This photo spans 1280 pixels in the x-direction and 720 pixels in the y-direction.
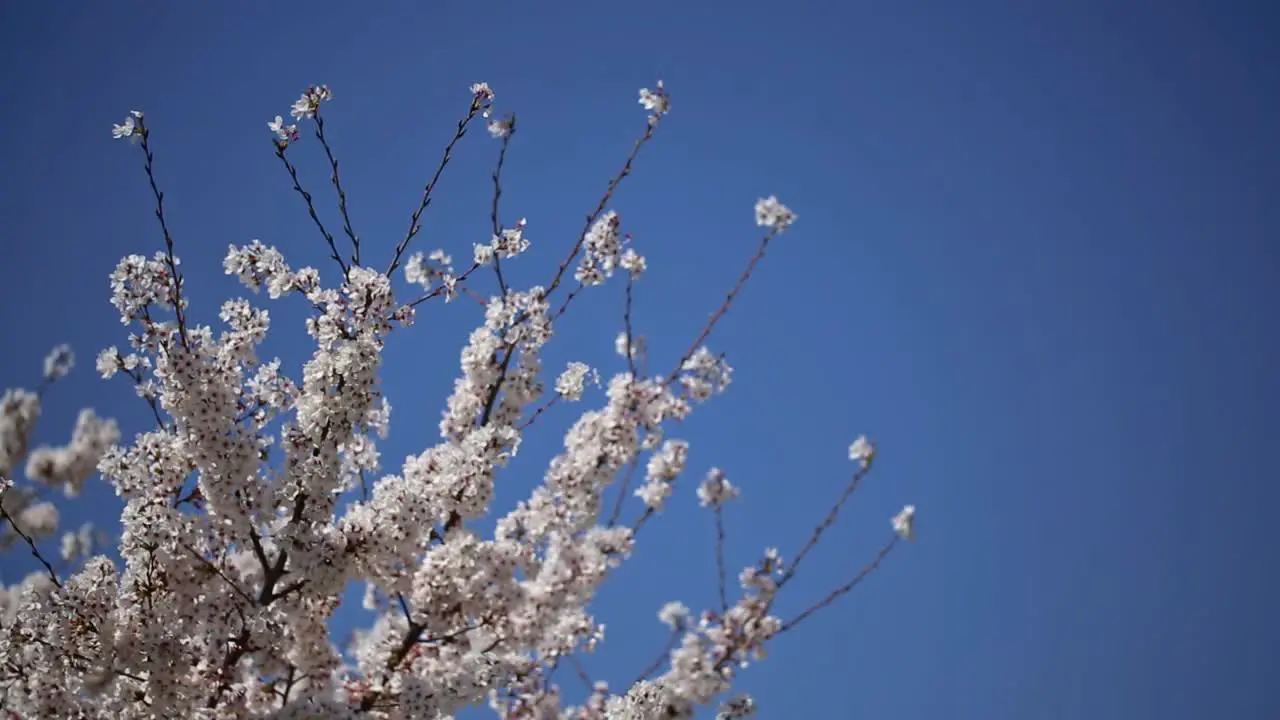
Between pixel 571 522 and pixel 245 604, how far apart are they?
1.88 meters

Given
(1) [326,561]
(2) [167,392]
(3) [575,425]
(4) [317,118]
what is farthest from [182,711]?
(4) [317,118]

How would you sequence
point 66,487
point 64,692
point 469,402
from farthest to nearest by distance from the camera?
point 66,487 < point 469,402 < point 64,692

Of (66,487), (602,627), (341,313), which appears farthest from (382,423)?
(66,487)

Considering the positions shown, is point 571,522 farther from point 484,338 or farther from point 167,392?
point 167,392

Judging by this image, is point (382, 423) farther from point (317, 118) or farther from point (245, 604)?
point (317, 118)

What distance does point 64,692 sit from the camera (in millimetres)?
5426

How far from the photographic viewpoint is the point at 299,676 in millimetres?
5984

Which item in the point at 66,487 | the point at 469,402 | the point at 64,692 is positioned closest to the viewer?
the point at 64,692

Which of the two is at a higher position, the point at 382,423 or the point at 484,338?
the point at 484,338

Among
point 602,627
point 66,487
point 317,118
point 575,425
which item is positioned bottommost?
point 602,627

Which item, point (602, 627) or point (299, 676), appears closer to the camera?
point (299, 676)

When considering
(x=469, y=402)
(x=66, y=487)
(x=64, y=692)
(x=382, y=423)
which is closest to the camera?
(x=64, y=692)

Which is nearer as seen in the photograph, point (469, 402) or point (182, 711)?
point (182, 711)

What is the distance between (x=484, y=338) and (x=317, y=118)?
165cm
